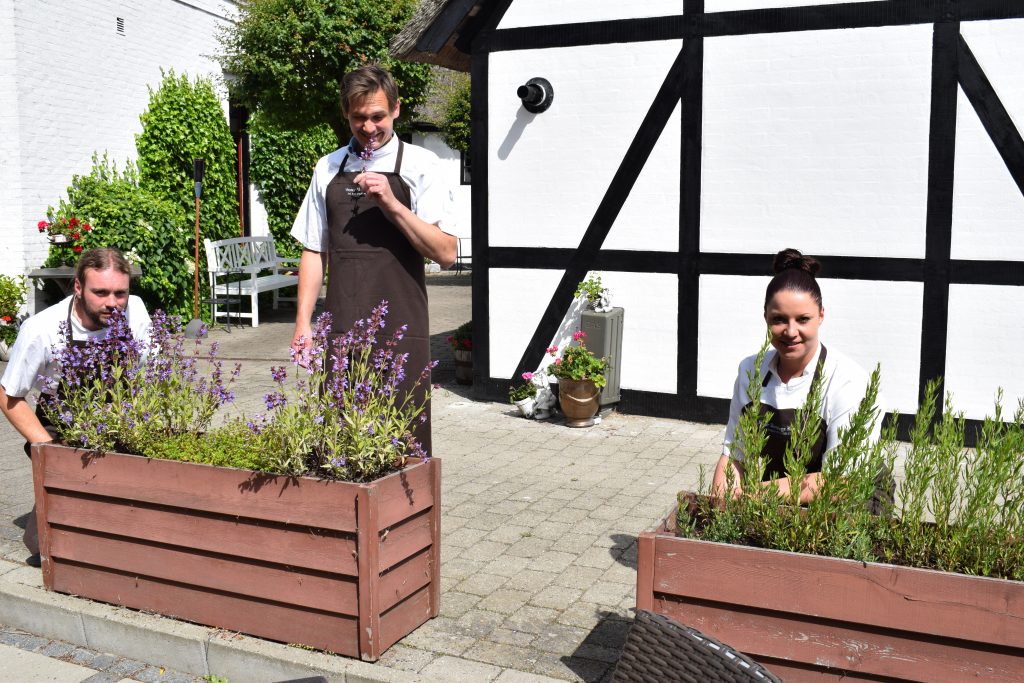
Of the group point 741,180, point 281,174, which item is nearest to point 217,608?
point 741,180

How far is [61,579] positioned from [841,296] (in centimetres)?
507

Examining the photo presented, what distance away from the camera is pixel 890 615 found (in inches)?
97.8

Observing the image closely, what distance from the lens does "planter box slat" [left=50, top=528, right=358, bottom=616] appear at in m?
3.25

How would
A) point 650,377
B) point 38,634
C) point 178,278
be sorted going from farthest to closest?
point 178,278 → point 650,377 → point 38,634

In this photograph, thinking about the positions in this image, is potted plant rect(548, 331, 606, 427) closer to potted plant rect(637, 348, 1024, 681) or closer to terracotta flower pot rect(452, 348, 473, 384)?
terracotta flower pot rect(452, 348, 473, 384)

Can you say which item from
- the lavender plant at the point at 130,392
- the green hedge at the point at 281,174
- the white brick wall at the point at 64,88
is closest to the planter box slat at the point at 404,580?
the lavender plant at the point at 130,392

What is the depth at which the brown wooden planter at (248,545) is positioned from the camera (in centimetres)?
320

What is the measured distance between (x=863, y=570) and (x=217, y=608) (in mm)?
2175

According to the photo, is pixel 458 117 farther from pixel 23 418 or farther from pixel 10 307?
pixel 23 418

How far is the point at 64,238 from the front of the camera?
1043 cm

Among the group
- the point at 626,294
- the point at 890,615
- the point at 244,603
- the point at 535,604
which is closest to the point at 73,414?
the point at 244,603

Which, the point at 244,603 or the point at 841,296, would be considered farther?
the point at 841,296

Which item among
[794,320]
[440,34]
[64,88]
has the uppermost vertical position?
[64,88]

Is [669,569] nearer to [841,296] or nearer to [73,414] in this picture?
[73,414]
